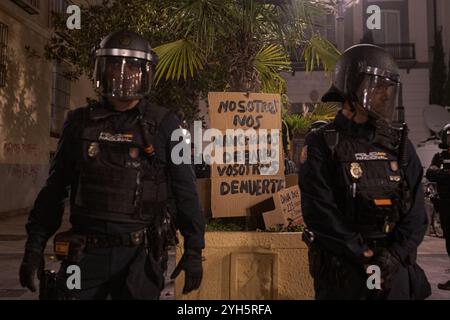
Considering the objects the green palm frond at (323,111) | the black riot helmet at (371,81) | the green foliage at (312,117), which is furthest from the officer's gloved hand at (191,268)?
the green palm frond at (323,111)

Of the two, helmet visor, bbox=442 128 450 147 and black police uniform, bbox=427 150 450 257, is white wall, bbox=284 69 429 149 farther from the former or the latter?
black police uniform, bbox=427 150 450 257

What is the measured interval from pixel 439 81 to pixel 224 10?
1944 centimetres

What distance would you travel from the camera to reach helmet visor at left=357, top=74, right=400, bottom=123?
2465 mm

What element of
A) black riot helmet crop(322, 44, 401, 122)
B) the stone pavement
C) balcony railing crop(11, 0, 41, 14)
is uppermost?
balcony railing crop(11, 0, 41, 14)

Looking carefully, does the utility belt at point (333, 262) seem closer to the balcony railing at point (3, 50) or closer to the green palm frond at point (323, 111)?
the green palm frond at point (323, 111)

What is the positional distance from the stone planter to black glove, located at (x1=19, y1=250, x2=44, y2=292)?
1662 millimetres

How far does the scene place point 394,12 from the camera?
2056cm

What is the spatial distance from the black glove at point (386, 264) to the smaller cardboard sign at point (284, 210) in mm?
2134

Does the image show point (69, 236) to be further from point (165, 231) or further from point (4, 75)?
point (4, 75)

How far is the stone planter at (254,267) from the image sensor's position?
12.9 ft

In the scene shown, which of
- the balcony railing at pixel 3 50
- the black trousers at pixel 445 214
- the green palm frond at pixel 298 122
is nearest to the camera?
the black trousers at pixel 445 214

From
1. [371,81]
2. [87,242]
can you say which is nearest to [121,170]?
[87,242]

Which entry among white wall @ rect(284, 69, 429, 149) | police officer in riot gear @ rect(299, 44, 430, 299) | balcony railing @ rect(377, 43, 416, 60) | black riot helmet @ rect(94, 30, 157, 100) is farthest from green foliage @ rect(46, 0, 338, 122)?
balcony railing @ rect(377, 43, 416, 60)

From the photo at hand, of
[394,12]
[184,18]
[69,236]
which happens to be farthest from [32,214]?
[394,12]
